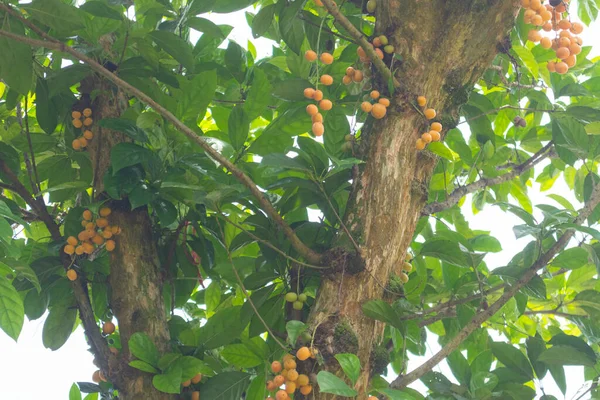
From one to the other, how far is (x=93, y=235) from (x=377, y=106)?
2.97ft

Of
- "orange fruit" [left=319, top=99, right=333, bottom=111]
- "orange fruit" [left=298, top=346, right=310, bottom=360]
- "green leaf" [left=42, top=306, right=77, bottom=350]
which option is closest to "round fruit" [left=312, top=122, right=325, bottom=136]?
"orange fruit" [left=319, top=99, right=333, bottom=111]

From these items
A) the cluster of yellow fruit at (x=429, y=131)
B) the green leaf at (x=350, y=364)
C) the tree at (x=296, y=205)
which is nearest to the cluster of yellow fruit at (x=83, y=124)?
the tree at (x=296, y=205)

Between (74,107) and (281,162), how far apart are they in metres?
0.97

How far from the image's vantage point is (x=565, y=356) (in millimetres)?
1767

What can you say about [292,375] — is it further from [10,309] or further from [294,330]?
[10,309]

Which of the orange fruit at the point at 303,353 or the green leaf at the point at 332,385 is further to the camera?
the orange fruit at the point at 303,353

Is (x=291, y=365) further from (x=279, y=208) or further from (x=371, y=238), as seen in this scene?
(x=279, y=208)

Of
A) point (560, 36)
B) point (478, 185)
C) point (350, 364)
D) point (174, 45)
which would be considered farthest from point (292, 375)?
point (560, 36)

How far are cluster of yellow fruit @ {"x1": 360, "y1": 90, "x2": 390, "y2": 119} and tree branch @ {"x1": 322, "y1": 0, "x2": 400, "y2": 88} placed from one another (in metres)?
0.06

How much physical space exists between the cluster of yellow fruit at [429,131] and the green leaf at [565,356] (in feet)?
2.15

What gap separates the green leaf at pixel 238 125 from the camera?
182 centimetres

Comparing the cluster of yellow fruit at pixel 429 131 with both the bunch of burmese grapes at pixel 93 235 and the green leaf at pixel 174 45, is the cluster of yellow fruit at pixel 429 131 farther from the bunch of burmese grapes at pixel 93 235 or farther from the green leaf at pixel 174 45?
the bunch of burmese grapes at pixel 93 235

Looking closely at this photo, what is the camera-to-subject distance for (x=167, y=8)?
210 cm

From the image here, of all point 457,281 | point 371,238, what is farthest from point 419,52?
point 457,281
